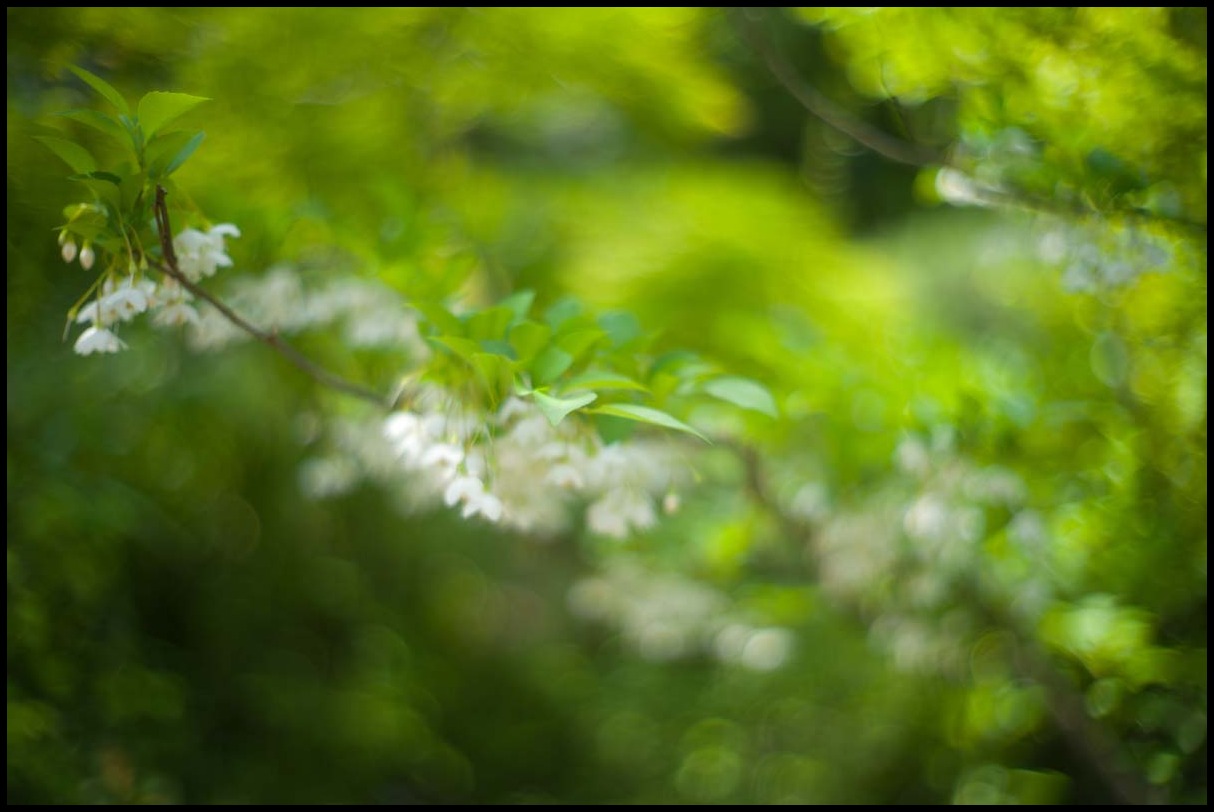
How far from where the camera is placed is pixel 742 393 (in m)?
1.01

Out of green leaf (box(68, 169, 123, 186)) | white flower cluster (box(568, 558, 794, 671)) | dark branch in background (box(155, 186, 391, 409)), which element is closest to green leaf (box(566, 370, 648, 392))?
dark branch in background (box(155, 186, 391, 409))

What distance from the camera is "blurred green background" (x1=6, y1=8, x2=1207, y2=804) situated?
1.40 m

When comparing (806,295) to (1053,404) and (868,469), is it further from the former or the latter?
(1053,404)

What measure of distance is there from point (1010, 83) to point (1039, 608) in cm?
110

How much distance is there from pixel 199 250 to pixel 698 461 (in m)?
1.22

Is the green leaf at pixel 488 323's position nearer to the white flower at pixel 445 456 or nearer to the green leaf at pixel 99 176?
the white flower at pixel 445 456

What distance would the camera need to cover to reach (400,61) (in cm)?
205

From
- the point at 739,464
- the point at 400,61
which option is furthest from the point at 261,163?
the point at 739,464

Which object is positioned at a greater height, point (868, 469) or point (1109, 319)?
point (1109, 319)

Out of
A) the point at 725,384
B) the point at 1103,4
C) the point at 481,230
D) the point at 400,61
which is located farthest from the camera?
the point at 481,230

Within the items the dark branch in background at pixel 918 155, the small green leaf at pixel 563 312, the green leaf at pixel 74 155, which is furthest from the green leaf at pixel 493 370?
the dark branch in background at pixel 918 155

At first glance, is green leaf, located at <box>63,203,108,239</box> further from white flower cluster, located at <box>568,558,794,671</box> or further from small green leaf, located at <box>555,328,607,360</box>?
white flower cluster, located at <box>568,558,794,671</box>

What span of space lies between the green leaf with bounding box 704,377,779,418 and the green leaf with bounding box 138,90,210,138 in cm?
73

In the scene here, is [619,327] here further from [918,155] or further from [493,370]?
[918,155]
